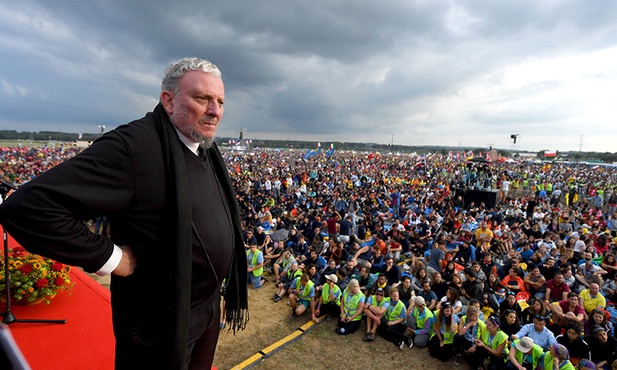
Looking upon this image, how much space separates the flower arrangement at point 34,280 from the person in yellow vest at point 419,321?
17.4ft

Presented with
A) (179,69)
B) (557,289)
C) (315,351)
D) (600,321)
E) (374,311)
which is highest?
(179,69)

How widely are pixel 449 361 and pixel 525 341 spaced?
47.6 inches

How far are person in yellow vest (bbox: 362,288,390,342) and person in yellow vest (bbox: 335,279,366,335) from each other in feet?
0.43

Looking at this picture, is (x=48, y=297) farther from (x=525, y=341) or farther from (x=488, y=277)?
(x=488, y=277)

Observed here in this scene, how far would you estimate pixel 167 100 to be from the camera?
1.30 meters

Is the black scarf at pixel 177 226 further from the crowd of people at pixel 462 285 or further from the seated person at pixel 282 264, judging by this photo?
the seated person at pixel 282 264

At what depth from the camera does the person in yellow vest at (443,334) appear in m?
5.09

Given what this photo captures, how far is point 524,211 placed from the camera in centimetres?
1401

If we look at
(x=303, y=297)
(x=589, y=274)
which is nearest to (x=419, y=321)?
(x=303, y=297)

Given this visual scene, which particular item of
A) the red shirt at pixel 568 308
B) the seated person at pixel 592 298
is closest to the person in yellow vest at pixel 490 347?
the red shirt at pixel 568 308

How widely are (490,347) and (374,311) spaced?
6.09ft

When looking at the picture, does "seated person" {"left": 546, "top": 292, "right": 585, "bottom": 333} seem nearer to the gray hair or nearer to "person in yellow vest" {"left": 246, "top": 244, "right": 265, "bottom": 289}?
"person in yellow vest" {"left": 246, "top": 244, "right": 265, "bottom": 289}

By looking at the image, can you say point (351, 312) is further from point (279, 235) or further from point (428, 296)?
point (279, 235)

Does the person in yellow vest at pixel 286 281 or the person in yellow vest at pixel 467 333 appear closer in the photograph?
the person in yellow vest at pixel 467 333
